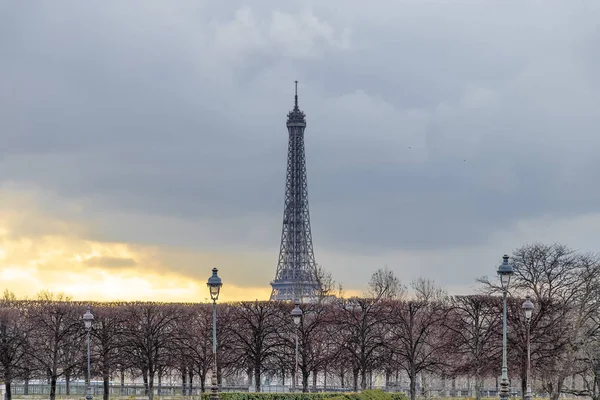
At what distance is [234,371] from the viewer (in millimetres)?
88562

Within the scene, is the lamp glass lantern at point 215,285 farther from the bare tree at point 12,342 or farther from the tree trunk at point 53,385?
the bare tree at point 12,342

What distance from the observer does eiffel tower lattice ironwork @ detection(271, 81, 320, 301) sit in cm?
17812

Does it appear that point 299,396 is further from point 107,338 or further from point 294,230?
point 294,230

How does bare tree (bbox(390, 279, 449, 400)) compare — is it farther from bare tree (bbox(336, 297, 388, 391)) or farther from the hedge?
the hedge

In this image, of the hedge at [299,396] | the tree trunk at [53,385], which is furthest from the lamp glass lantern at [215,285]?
the tree trunk at [53,385]

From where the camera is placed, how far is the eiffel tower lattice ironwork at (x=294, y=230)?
584 feet

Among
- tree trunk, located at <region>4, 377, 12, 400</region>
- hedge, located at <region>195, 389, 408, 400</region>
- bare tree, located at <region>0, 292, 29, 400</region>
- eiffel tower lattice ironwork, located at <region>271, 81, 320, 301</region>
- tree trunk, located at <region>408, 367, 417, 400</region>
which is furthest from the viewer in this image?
eiffel tower lattice ironwork, located at <region>271, 81, 320, 301</region>

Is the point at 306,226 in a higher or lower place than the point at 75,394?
higher

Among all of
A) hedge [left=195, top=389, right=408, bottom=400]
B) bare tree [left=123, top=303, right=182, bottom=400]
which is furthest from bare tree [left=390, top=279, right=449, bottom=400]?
hedge [left=195, top=389, right=408, bottom=400]

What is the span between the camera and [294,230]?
18062 cm

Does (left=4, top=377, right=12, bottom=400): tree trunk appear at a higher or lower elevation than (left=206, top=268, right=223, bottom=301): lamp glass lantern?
lower

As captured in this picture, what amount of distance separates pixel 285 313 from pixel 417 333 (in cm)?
1052

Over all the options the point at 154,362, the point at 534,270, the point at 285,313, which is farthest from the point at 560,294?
the point at 154,362

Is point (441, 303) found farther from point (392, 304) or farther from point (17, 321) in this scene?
point (17, 321)
